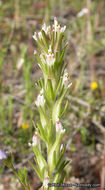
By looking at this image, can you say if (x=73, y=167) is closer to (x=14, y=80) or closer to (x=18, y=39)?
(x=14, y=80)

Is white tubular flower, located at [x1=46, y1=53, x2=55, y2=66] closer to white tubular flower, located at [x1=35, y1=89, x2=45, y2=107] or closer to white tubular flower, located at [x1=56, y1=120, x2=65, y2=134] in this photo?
white tubular flower, located at [x1=35, y1=89, x2=45, y2=107]

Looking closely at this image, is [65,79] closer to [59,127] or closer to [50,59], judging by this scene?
[50,59]

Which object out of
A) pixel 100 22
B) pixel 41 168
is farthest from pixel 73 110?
pixel 100 22

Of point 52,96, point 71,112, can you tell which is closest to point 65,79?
point 52,96

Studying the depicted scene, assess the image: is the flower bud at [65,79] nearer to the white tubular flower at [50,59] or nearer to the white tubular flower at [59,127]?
the white tubular flower at [50,59]

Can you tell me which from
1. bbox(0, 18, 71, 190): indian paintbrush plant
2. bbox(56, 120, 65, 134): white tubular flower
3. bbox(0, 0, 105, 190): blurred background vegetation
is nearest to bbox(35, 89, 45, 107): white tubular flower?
bbox(0, 18, 71, 190): indian paintbrush plant

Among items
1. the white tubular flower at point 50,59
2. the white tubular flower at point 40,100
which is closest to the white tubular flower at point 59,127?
the white tubular flower at point 40,100

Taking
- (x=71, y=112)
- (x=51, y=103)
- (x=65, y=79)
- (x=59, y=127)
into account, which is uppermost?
(x=71, y=112)

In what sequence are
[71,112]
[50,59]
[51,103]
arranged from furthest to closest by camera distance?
[71,112] < [51,103] < [50,59]

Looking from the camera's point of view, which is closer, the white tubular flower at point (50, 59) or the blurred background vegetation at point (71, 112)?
the white tubular flower at point (50, 59)
